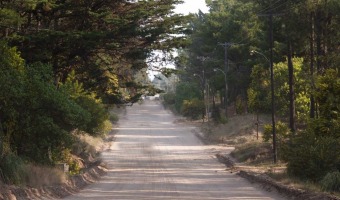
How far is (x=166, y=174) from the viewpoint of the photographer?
36969mm

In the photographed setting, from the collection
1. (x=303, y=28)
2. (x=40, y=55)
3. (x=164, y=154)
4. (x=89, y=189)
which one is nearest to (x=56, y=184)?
(x=89, y=189)

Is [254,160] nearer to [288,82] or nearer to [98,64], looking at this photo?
[98,64]

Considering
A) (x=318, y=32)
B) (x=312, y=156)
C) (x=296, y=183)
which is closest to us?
(x=296, y=183)

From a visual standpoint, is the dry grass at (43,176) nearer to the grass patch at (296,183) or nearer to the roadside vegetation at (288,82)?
the grass patch at (296,183)

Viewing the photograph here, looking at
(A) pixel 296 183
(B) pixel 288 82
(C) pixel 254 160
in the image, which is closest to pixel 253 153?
(C) pixel 254 160

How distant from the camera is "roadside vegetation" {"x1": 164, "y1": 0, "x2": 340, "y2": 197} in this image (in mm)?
30062

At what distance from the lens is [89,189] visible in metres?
29.0

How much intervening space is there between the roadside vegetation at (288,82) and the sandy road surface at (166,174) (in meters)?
2.61

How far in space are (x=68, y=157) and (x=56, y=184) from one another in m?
9.85

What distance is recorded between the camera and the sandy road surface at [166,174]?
26.1 m

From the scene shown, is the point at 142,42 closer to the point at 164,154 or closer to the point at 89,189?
the point at 89,189

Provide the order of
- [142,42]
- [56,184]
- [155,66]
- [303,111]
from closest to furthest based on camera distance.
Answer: [56,184] → [142,42] → [155,66] → [303,111]

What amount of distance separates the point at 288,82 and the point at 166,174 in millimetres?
22786

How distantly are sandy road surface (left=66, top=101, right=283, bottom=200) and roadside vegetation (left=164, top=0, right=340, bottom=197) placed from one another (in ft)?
8.55
